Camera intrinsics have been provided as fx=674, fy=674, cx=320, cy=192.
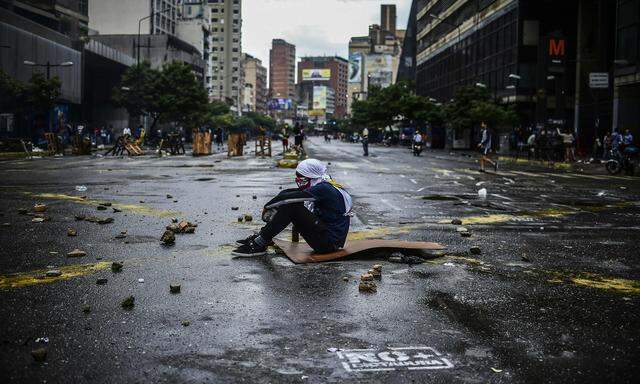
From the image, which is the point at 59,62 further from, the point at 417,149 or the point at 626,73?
the point at 626,73

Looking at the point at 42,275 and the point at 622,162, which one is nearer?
the point at 42,275

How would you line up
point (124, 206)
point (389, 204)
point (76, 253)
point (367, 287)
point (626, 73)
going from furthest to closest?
1. point (626, 73)
2. point (389, 204)
3. point (124, 206)
4. point (76, 253)
5. point (367, 287)

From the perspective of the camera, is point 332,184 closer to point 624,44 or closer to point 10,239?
point 10,239

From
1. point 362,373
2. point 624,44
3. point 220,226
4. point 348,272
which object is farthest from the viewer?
point 624,44

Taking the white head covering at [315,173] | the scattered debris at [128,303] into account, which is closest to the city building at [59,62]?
the white head covering at [315,173]

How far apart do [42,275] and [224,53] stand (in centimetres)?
18475

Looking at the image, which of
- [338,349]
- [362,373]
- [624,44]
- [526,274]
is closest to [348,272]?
[526,274]

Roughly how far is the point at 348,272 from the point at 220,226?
3.84m

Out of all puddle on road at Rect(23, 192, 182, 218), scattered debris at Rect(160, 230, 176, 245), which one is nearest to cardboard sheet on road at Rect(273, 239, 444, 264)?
scattered debris at Rect(160, 230, 176, 245)

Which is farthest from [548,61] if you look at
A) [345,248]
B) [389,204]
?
[345,248]

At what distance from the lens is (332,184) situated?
774 centimetres

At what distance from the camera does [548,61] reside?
53688 millimetres

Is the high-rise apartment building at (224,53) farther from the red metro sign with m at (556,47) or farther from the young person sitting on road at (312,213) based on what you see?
the young person sitting on road at (312,213)

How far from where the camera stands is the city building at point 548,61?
2128 inches
